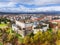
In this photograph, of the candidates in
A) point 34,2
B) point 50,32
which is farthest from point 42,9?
point 50,32

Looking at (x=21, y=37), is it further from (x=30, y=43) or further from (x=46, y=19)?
(x=46, y=19)

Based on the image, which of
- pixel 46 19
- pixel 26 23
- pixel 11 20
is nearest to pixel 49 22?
pixel 46 19

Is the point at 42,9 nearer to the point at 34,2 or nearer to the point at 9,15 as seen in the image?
the point at 34,2

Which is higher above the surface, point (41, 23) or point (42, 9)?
point (42, 9)

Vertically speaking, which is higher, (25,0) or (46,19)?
(25,0)

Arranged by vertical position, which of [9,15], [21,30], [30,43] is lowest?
[30,43]

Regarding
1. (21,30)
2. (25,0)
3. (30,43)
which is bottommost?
(30,43)

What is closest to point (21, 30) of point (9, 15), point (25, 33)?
point (25, 33)

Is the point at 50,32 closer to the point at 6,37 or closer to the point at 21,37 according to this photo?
the point at 21,37
